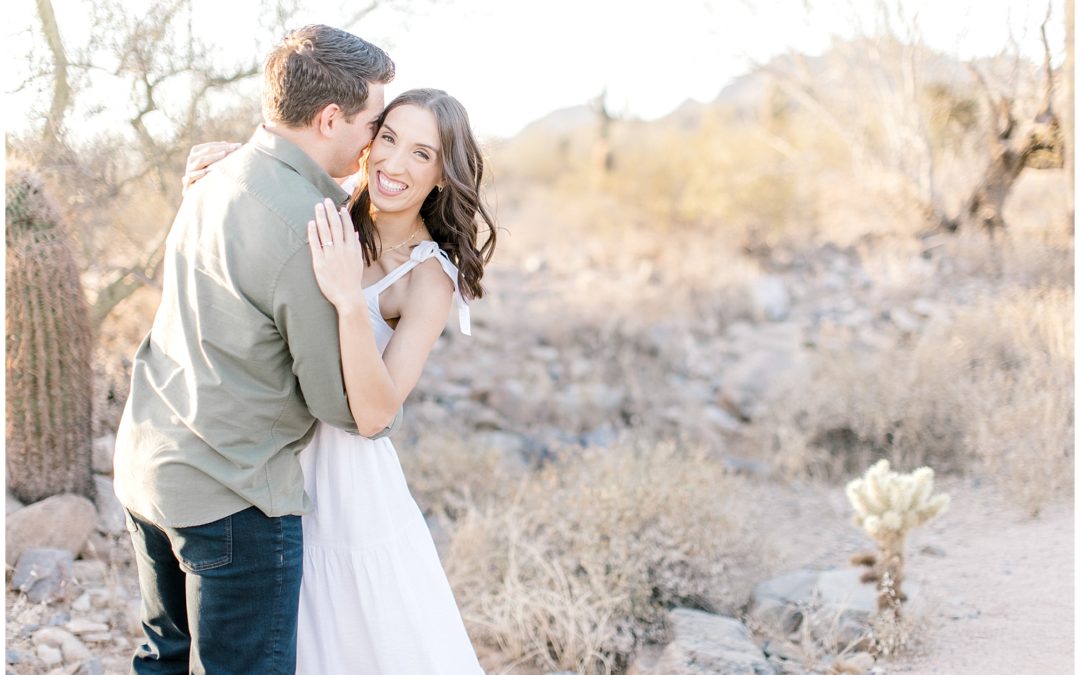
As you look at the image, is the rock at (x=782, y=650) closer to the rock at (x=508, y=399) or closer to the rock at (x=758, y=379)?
the rock at (x=758, y=379)

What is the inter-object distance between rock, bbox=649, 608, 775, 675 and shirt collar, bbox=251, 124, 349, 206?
6.83 ft

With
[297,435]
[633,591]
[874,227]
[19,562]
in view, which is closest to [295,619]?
[297,435]

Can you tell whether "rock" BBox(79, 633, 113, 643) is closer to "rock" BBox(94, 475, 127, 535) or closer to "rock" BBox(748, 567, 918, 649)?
"rock" BBox(94, 475, 127, 535)

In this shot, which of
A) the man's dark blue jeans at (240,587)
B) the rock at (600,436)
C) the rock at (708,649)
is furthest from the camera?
the rock at (600,436)

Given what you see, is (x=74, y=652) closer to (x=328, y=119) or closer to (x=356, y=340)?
(x=356, y=340)

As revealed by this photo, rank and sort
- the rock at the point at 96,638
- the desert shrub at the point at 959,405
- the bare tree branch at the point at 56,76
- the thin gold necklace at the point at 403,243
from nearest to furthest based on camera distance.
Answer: the thin gold necklace at the point at 403,243
the rock at the point at 96,638
the bare tree branch at the point at 56,76
the desert shrub at the point at 959,405

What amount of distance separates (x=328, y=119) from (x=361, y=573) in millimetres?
1028

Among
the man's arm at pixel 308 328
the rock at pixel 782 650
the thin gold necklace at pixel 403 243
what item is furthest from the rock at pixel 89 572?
the rock at pixel 782 650

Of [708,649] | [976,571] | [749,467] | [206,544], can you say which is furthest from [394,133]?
[749,467]

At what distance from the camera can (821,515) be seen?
5273 millimetres

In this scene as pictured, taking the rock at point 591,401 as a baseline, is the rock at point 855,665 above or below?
below

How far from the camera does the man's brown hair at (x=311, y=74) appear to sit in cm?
193

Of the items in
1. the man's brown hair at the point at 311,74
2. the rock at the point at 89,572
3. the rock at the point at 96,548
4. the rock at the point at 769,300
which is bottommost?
the rock at the point at 89,572

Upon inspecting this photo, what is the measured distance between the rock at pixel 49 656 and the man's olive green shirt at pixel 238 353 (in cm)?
173
